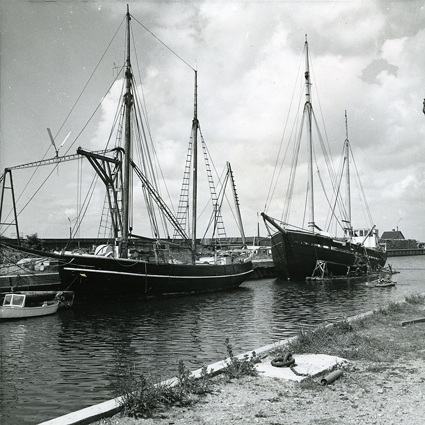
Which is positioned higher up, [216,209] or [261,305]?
[216,209]

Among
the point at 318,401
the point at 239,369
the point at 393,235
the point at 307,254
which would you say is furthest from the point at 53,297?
the point at 393,235

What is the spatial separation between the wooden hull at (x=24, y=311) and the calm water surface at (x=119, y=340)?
0.52 m

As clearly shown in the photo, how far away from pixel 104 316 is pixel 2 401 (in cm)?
1321

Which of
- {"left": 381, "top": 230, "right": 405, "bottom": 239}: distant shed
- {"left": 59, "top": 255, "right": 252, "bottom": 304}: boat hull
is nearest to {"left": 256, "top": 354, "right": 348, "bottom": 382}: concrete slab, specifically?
{"left": 59, "top": 255, "right": 252, "bottom": 304}: boat hull

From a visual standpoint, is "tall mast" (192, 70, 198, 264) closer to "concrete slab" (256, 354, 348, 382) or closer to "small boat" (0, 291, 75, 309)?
"small boat" (0, 291, 75, 309)

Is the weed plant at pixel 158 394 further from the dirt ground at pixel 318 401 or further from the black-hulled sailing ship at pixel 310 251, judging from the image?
the black-hulled sailing ship at pixel 310 251

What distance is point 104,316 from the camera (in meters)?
21.8

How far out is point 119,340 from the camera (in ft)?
50.4

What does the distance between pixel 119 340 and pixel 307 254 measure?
3229 centimetres

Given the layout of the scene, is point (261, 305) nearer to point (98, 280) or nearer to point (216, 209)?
point (98, 280)

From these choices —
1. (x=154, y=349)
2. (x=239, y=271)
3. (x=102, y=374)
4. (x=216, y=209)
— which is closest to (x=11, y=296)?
(x=154, y=349)

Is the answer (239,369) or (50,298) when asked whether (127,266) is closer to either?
(50,298)

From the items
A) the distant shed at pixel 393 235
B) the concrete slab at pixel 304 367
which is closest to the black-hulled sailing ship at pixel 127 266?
the concrete slab at pixel 304 367

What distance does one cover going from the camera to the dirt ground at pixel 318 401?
226 inches
